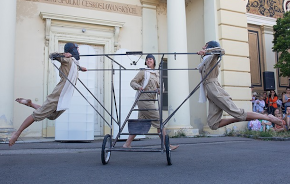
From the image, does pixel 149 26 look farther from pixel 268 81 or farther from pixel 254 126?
pixel 268 81

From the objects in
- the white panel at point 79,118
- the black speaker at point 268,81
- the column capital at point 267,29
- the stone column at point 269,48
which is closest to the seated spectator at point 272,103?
the black speaker at point 268,81

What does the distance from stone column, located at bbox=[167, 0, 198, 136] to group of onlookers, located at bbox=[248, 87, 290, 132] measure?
7.52 feet

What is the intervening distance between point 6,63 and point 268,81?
10.4 m

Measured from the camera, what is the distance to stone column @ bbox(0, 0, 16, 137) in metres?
7.27

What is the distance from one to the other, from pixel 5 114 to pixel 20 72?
195 centimetres

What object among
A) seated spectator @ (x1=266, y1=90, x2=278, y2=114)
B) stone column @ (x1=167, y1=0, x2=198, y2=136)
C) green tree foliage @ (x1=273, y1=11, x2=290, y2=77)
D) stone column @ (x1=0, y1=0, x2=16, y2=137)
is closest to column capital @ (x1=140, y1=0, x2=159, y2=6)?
stone column @ (x1=167, y1=0, x2=198, y2=136)

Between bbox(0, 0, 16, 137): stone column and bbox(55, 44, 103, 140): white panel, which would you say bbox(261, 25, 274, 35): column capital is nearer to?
bbox(55, 44, 103, 140): white panel

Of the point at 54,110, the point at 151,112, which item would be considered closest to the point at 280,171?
the point at 151,112

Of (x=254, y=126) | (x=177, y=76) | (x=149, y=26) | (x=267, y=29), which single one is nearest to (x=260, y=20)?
(x=267, y=29)

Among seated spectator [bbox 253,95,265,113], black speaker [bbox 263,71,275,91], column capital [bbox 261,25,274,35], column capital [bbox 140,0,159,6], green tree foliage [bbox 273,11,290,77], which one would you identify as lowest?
seated spectator [bbox 253,95,265,113]

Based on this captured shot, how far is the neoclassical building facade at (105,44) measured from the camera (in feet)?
26.1

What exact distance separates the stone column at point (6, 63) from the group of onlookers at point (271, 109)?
24.1 ft

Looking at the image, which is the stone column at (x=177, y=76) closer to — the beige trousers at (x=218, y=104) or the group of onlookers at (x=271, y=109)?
the group of onlookers at (x=271, y=109)

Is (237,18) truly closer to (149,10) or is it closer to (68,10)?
(149,10)
